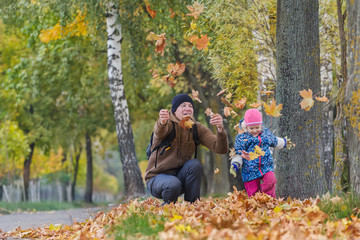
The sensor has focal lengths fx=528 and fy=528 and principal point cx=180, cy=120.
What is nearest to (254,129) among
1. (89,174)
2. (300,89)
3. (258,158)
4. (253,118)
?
(253,118)

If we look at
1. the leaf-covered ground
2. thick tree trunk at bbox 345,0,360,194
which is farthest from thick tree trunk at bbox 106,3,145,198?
thick tree trunk at bbox 345,0,360,194

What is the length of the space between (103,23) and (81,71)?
616 centimetres

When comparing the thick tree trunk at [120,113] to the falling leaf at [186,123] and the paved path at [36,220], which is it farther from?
the falling leaf at [186,123]

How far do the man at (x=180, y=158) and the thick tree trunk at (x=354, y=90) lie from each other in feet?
5.31

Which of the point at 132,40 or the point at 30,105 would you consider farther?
the point at 30,105

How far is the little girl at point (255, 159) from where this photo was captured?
723 centimetres

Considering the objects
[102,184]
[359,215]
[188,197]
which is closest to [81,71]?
[188,197]

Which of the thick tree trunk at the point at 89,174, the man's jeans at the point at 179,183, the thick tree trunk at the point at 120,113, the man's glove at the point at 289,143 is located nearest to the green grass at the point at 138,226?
the man's jeans at the point at 179,183

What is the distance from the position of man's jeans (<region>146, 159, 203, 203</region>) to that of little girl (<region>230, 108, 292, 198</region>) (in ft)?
2.08

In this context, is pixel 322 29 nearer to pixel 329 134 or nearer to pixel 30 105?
pixel 329 134

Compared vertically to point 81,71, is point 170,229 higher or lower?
lower

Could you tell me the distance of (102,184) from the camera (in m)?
71.6

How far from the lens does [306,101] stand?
684cm

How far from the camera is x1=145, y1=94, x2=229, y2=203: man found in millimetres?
6730
